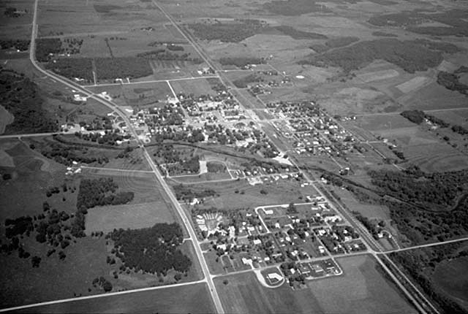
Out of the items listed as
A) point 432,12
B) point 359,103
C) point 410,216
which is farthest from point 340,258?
point 432,12

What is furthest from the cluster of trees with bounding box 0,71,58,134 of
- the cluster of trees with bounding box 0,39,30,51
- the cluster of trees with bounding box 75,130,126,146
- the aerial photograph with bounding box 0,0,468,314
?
the cluster of trees with bounding box 0,39,30,51

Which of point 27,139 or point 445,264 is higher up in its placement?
point 27,139

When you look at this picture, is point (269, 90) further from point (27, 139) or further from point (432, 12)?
point (432, 12)

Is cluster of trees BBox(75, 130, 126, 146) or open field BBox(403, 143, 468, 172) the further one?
open field BBox(403, 143, 468, 172)

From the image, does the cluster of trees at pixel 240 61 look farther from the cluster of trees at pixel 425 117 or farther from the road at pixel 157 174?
the cluster of trees at pixel 425 117

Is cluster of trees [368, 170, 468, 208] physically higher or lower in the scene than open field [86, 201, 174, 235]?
lower

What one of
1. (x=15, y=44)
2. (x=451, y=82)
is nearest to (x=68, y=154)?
(x=15, y=44)

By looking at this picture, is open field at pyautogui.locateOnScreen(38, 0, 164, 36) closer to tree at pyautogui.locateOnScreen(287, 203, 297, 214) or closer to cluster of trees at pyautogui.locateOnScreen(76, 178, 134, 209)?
cluster of trees at pyautogui.locateOnScreen(76, 178, 134, 209)
